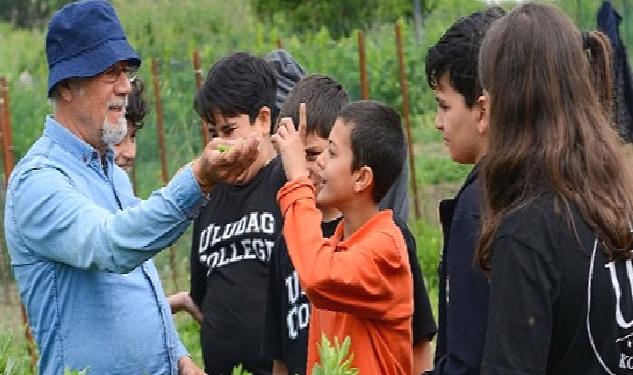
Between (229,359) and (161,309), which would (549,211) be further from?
(229,359)

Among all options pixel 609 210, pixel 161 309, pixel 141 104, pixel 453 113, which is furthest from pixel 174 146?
pixel 609 210

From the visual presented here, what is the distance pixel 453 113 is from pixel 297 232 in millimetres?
607

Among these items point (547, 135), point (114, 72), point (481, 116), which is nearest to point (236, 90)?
point (114, 72)

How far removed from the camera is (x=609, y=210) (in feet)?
9.89

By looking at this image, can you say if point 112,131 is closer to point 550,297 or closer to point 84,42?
point 84,42

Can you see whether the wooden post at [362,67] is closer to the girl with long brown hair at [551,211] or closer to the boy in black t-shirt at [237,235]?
the boy in black t-shirt at [237,235]

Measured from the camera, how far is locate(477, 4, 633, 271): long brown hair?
3.01 m

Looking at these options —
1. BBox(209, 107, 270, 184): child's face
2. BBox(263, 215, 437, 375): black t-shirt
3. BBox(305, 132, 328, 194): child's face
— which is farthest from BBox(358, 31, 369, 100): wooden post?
BBox(263, 215, 437, 375): black t-shirt

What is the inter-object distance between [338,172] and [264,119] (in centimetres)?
108

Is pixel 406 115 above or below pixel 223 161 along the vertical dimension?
below

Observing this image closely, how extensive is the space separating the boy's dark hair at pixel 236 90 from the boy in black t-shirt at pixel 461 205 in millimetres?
1532

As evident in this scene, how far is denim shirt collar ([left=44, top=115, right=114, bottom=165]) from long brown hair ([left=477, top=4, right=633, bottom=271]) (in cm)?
159

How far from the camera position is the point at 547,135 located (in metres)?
3.05

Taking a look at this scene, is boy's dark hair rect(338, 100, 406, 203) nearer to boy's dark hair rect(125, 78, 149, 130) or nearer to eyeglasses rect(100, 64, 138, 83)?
eyeglasses rect(100, 64, 138, 83)
